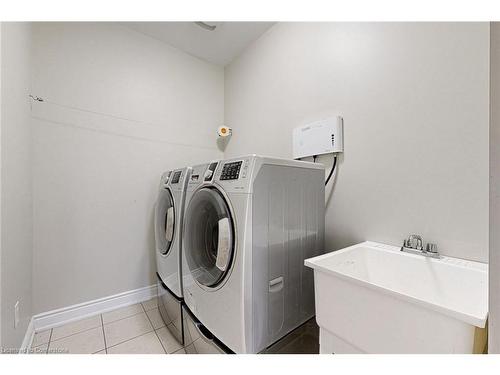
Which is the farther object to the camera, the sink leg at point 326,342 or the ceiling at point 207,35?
the ceiling at point 207,35

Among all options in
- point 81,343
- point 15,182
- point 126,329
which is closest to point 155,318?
point 126,329

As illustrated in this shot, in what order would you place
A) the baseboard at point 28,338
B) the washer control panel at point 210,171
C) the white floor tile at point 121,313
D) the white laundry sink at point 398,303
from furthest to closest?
the white floor tile at point 121,313 < the baseboard at point 28,338 < the washer control panel at point 210,171 < the white laundry sink at point 398,303

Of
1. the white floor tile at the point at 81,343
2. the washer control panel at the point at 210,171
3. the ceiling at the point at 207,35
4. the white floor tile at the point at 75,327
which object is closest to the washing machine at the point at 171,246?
the washer control panel at the point at 210,171

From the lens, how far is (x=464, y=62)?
36.8 inches

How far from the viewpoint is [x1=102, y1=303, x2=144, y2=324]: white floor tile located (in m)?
1.69

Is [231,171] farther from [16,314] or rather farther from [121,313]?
[121,313]

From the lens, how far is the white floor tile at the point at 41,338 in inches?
55.5

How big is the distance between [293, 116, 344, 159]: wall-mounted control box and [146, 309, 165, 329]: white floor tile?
1638 millimetres

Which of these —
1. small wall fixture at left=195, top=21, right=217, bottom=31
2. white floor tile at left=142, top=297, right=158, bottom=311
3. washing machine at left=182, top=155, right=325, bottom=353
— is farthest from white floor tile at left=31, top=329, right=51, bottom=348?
small wall fixture at left=195, top=21, right=217, bottom=31

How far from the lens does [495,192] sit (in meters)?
0.31

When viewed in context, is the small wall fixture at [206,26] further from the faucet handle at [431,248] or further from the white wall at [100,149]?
the faucet handle at [431,248]
